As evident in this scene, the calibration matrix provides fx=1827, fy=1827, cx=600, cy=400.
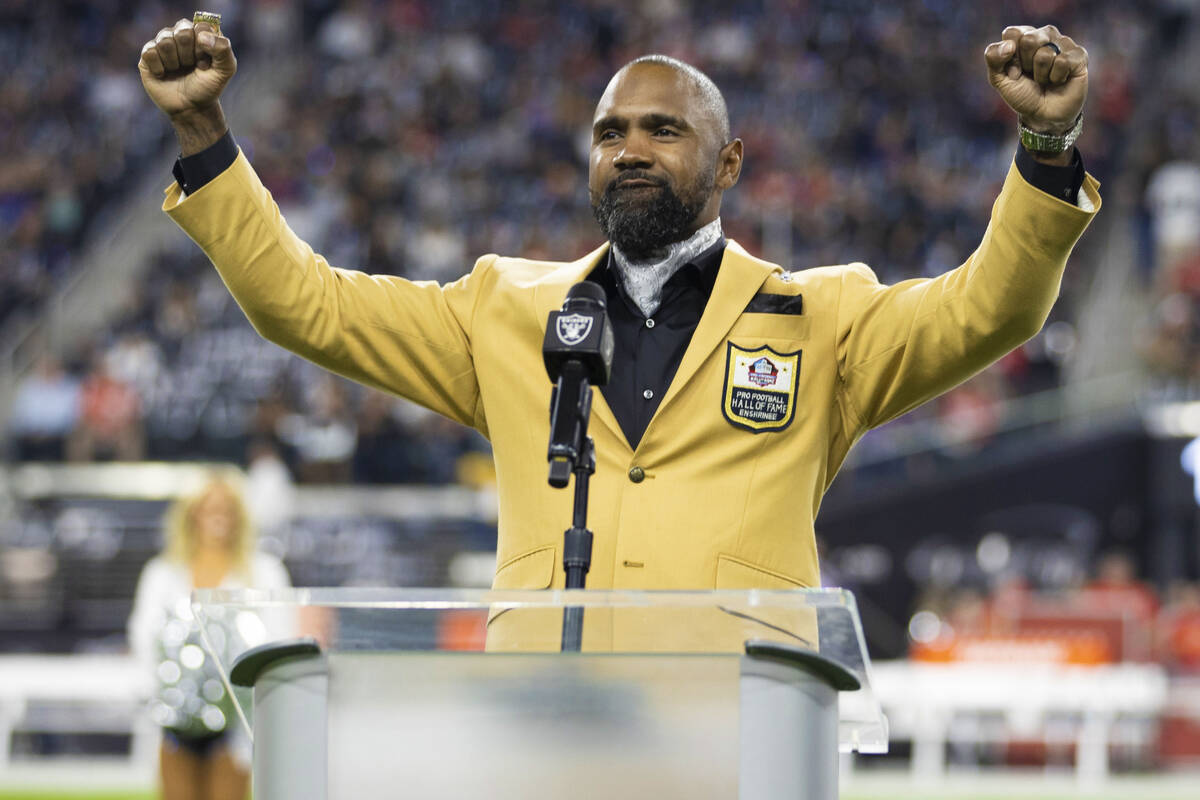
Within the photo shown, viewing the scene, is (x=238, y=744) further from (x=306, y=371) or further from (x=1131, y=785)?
(x=306, y=371)

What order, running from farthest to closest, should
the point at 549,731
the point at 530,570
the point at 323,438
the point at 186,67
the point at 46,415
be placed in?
1. the point at 46,415
2. the point at 323,438
3. the point at 530,570
4. the point at 186,67
5. the point at 549,731

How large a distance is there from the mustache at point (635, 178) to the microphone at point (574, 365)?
66 centimetres

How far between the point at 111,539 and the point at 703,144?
10.6 metres

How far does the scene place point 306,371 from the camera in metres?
14.3

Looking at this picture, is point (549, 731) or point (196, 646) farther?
point (196, 646)

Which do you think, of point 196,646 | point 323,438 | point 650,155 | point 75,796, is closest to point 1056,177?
point 650,155

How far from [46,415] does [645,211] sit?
40.6 feet

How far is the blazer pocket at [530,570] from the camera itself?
296 centimetres

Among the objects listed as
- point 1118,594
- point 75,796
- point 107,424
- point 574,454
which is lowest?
point 75,796

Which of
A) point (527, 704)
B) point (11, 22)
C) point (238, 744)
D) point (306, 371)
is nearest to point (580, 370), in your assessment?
point (527, 704)

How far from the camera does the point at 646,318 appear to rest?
10.7 ft

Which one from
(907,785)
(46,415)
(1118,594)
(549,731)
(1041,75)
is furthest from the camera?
(46,415)

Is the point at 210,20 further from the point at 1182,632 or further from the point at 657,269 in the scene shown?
the point at 1182,632

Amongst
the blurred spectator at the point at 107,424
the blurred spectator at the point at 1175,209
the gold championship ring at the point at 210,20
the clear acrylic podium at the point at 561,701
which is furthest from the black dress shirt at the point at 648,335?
the blurred spectator at the point at 1175,209
